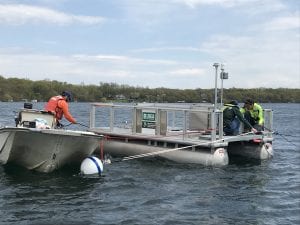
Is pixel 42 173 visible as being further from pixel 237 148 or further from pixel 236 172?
pixel 237 148

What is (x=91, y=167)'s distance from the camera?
13695 millimetres

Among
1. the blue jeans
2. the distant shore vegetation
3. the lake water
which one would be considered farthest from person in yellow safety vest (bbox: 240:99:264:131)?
the distant shore vegetation

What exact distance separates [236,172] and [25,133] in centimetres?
655

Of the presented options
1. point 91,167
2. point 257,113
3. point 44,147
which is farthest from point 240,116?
point 44,147

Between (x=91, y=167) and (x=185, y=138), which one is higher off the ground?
(x=185, y=138)

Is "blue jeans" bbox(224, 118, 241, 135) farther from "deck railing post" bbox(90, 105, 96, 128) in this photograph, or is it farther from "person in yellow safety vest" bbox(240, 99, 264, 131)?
"deck railing post" bbox(90, 105, 96, 128)

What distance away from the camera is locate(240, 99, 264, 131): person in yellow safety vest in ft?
58.7

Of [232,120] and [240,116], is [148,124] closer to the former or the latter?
[232,120]

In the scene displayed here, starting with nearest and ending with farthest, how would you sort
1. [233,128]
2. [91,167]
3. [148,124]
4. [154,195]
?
[154,195], [91,167], [233,128], [148,124]

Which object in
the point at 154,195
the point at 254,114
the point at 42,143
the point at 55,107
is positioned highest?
the point at 55,107

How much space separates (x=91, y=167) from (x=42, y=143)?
1527mm

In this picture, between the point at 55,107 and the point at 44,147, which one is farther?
the point at 55,107

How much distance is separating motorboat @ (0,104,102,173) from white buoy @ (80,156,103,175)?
1.31 feet

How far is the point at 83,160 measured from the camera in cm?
1419
